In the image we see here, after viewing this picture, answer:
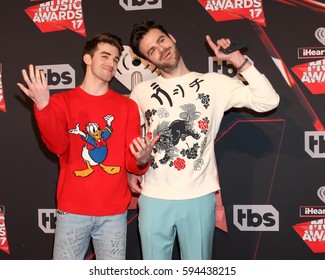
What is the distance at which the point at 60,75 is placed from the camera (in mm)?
2365

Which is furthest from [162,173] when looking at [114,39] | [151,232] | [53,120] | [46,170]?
[46,170]

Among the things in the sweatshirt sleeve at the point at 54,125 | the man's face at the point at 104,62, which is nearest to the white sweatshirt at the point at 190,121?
the man's face at the point at 104,62

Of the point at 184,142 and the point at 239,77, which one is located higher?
the point at 239,77

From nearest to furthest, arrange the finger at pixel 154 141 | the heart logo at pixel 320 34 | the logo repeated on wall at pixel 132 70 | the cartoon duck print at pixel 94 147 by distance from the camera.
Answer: the finger at pixel 154 141 → the cartoon duck print at pixel 94 147 → the heart logo at pixel 320 34 → the logo repeated on wall at pixel 132 70

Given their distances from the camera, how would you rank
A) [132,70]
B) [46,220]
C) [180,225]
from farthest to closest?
[46,220] < [132,70] < [180,225]

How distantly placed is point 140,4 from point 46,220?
140 cm

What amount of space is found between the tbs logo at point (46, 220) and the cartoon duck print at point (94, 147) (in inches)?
28.7

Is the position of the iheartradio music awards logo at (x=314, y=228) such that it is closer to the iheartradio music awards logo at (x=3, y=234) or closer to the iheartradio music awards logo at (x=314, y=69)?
the iheartradio music awards logo at (x=314, y=69)

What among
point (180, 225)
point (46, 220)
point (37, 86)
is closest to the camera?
point (37, 86)

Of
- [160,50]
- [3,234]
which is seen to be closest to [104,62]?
[160,50]

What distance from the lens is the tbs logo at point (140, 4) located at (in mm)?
2291

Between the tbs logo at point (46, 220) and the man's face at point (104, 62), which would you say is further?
the tbs logo at point (46, 220)

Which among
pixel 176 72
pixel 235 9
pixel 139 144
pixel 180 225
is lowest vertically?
pixel 180 225

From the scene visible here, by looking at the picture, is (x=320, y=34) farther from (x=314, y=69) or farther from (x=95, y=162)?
(x=95, y=162)
